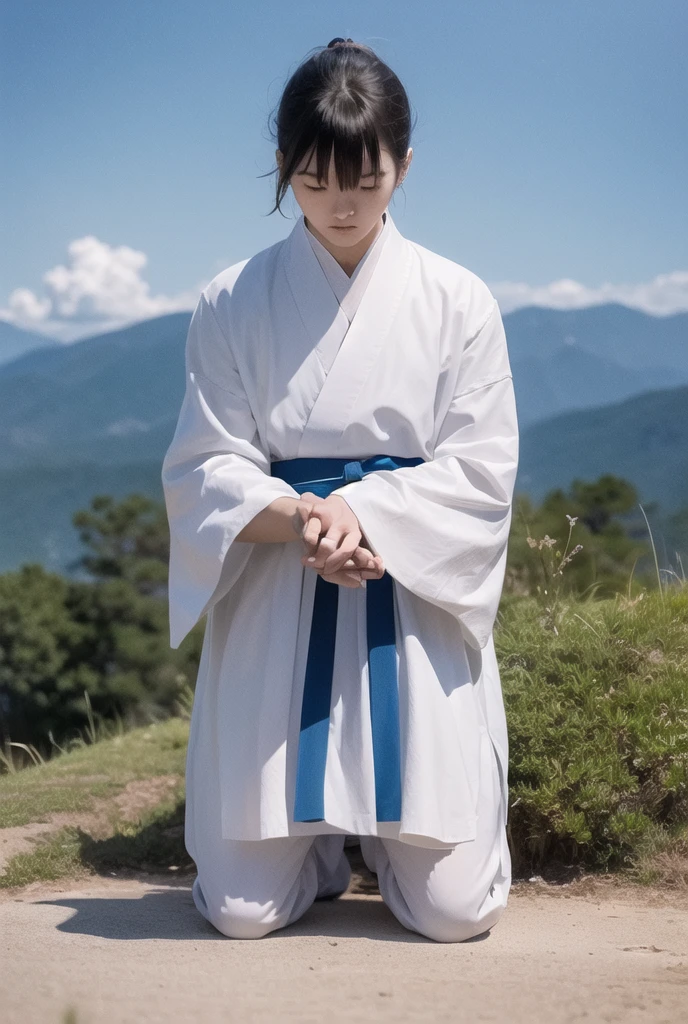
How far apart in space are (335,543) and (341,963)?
786mm

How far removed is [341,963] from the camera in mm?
2014

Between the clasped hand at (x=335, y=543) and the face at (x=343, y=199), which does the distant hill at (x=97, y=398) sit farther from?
the clasped hand at (x=335, y=543)

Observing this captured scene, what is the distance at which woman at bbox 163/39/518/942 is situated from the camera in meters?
2.30

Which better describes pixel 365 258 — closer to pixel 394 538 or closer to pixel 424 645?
pixel 394 538

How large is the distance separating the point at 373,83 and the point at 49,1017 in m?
1.88

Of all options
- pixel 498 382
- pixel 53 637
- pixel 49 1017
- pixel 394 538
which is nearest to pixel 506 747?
pixel 394 538

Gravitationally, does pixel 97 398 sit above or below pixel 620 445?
above

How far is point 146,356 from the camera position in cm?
6612

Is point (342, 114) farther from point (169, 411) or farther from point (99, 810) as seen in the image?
point (169, 411)

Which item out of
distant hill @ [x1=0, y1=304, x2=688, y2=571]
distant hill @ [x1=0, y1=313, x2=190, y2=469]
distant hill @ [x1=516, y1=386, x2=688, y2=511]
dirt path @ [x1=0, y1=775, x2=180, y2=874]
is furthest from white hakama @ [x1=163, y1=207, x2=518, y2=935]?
distant hill @ [x1=0, y1=313, x2=190, y2=469]

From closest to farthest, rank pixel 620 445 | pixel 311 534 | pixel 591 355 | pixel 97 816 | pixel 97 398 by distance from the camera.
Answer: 1. pixel 311 534
2. pixel 97 816
3. pixel 620 445
4. pixel 97 398
5. pixel 591 355

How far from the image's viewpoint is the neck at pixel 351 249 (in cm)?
254

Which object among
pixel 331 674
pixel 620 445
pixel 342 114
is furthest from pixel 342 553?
pixel 620 445

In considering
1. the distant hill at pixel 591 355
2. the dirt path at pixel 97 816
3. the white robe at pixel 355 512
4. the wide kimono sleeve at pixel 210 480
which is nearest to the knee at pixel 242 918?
the white robe at pixel 355 512
